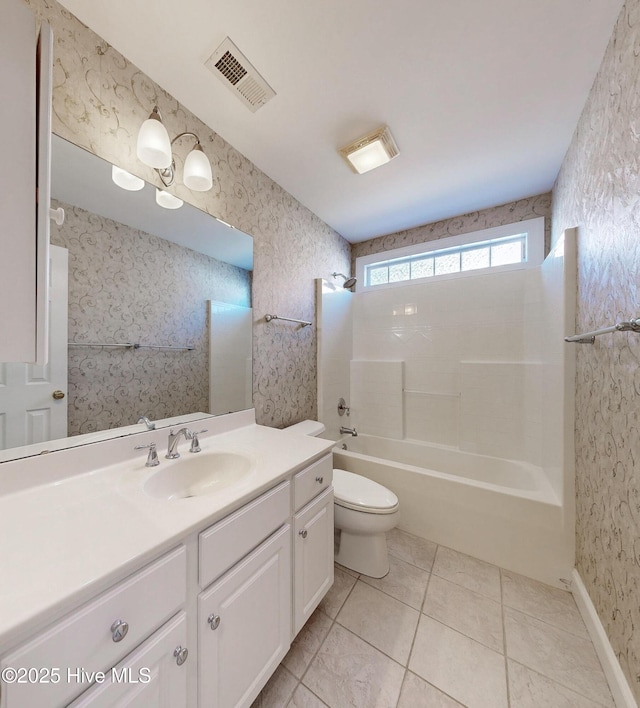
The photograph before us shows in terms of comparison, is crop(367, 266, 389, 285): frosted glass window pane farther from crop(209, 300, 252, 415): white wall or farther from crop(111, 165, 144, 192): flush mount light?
crop(111, 165, 144, 192): flush mount light

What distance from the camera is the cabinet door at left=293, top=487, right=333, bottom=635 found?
1074 mm

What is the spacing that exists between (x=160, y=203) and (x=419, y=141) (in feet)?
4.69

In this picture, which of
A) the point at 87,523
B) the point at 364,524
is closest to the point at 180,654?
the point at 87,523

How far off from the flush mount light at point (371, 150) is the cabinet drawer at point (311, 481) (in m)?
1.68

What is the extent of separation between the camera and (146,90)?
3.94 ft

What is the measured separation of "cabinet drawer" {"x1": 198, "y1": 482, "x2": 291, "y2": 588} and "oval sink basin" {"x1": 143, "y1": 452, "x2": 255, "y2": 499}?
144mm

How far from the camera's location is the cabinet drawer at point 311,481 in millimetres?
1076

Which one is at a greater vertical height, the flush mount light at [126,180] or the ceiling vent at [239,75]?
the ceiling vent at [239,75]

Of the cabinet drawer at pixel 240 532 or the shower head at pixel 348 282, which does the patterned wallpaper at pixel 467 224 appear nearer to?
the shower head at pixel 348 282

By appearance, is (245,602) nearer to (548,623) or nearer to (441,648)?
(441,648)

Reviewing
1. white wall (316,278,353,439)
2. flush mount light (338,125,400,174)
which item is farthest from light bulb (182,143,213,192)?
white wall (316,278,353,439)

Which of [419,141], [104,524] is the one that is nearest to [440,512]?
[104,524]

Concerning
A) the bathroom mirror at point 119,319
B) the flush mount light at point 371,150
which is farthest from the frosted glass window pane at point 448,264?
the bathroom mirror at point 119,319

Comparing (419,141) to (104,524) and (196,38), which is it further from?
(104,524)
